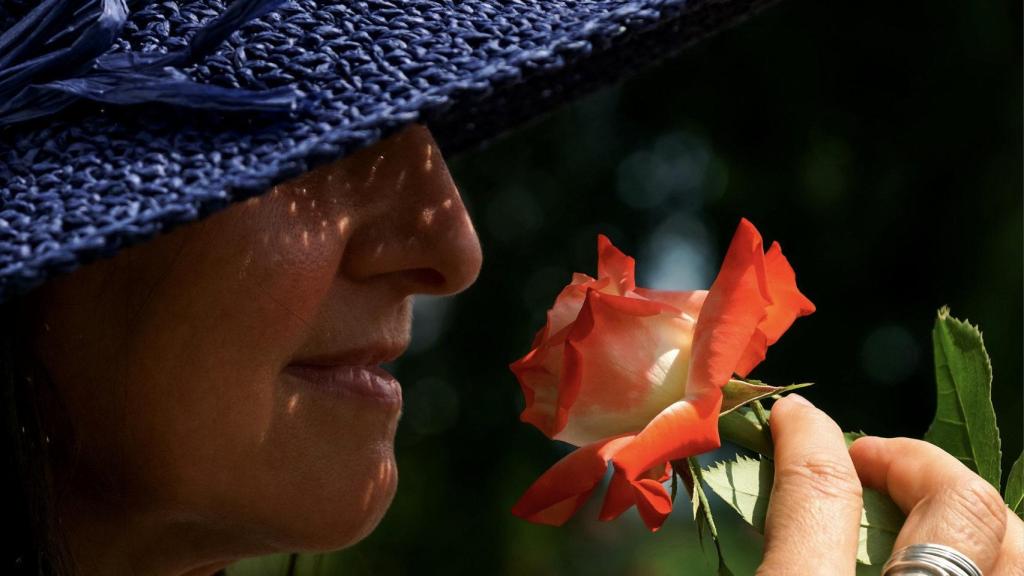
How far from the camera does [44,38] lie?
78 cm

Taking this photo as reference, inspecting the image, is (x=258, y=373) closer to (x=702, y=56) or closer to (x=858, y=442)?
(x=858, y=442)

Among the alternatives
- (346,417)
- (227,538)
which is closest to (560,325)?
(346,417)

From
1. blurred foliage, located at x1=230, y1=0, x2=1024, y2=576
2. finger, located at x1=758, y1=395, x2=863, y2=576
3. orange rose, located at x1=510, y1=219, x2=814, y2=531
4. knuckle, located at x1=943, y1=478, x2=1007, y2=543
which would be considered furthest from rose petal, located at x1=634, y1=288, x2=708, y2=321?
blurred foliage, located at x1=230, y1=0, x2=1024, y2=576

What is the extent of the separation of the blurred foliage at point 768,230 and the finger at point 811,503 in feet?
4.56

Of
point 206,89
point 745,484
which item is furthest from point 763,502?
point 206,89

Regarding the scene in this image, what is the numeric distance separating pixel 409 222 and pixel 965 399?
449 millimetres

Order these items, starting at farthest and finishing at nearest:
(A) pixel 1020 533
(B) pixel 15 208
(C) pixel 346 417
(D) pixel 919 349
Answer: (D) pixel 919 349 < (C) pixel 346 417 < (A) pixel 1020 533 < (B) pixel 15 208

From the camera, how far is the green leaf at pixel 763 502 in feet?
2.72

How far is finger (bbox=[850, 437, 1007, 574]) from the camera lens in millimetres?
785

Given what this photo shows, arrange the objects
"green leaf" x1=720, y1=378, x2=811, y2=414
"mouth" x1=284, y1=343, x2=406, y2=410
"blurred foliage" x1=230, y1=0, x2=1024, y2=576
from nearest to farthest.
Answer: "green leaf" x1=720, y1=378, x2=811, y2=414
"mouth" x1=284, y1=343, x2=406, y2=410
"blurred foliage" x1=230, y1=0, x2=1024, y2=576

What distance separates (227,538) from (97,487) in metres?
0.11

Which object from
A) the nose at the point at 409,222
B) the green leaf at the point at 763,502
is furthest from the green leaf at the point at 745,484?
the nose at the point at 409,222

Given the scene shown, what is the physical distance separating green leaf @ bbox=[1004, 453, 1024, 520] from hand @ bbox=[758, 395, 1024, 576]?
0.05 meters

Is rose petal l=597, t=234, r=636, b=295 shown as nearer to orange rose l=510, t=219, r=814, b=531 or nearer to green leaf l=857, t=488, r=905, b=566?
orange rose l=510, t=219, r=814, b=531
